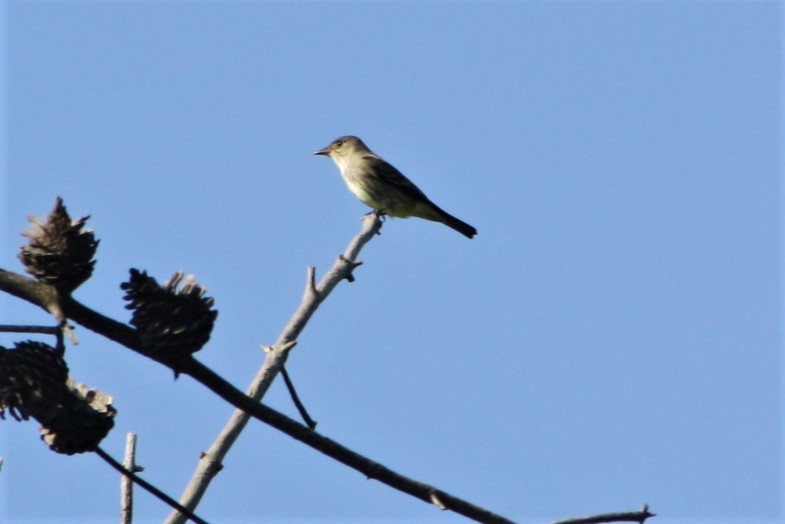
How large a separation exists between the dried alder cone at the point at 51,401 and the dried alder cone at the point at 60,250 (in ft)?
0.69

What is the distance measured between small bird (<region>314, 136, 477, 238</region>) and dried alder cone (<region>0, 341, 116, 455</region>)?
34.1 ft

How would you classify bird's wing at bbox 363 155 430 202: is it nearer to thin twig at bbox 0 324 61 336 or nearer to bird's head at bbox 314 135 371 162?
bird's head at bbox 314 135 371 162

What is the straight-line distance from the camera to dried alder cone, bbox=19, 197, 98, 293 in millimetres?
1843

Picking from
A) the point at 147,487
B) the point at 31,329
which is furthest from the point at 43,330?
the point at 147,487

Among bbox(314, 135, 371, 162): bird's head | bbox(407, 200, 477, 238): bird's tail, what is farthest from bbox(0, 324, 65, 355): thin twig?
bbox(314, 135, 371, 162): bird's head

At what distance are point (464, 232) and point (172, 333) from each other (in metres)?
11.3

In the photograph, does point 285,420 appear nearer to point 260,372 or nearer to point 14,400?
point 14,400

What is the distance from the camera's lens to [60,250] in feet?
6.11

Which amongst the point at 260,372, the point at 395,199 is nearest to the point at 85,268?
the point at 260,372

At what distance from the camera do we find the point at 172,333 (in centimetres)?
186

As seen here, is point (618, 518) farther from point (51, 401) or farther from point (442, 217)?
point (442, 217)

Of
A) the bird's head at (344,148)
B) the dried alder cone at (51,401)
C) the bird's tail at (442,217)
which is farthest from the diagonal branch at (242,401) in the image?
the bird's head at (344,148)

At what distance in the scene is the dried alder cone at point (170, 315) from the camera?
1.84 m

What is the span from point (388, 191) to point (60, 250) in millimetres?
11266
